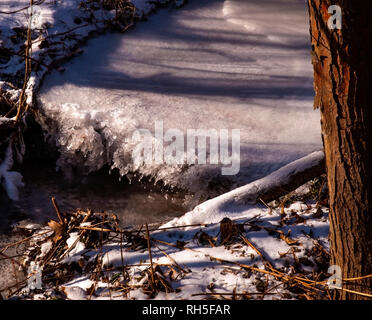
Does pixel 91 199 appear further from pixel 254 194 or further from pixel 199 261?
pixel 199 261

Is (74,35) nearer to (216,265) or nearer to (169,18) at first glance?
(169,18)

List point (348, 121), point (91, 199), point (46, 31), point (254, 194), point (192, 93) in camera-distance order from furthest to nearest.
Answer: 1. point (46, 31)
2. point (192, 93)
3. point (91, 199)
4. point (254, 194)
5. point (348, 121)

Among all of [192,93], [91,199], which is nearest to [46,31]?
[192,93]

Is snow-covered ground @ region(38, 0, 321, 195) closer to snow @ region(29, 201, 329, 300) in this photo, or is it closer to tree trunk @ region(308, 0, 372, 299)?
snow @ region(29, 201, 329, 300)

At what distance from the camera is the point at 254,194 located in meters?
3.35

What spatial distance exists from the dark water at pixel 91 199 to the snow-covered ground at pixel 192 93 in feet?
0.61

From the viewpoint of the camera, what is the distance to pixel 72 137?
4840mm

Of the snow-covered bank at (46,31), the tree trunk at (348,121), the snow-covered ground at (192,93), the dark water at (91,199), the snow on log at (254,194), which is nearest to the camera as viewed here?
the tree trunk at (348,121)

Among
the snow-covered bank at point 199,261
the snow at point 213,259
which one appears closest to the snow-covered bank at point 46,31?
the snow-covered bank at point 199,261

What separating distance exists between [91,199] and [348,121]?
3047 millimetres

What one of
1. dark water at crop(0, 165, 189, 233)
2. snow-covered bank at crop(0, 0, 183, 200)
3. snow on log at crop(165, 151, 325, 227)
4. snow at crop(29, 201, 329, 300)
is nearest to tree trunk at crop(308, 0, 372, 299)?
snow at crop(29, 201, 329, 300)

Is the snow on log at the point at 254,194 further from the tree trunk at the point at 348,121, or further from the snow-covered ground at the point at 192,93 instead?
the tree trunk at the point at 348,121

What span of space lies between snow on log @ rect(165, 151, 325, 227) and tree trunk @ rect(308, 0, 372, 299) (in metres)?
1.12

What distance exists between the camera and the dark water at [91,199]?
166 inches
